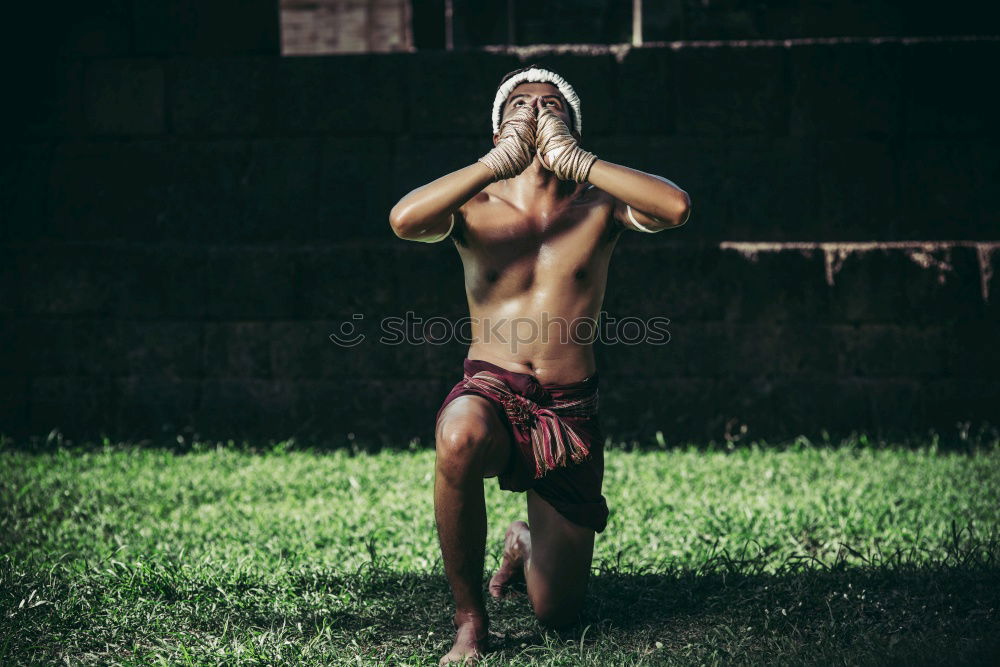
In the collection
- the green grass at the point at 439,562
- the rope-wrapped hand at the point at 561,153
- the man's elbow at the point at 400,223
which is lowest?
the green grass at the point at 439,562

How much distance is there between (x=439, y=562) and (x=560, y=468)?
113cm

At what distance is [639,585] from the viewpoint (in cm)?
397

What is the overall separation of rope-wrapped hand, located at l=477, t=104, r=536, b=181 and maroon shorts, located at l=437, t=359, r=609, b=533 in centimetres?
74

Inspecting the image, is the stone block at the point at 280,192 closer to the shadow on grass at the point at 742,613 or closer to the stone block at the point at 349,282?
the stone block at the point at 349,282

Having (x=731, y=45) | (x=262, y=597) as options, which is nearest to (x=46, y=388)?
(x=262, y=597)

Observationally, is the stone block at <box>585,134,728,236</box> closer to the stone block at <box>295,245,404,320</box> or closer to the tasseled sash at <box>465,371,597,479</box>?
the stone block at <box>295,245,404,320</box>

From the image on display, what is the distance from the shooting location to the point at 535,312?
3.56 meters

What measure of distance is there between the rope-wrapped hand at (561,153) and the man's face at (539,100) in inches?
6.5

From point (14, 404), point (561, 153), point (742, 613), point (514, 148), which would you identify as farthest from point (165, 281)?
point (742, 613)

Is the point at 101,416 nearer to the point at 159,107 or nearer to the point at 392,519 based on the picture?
the point at 159,107

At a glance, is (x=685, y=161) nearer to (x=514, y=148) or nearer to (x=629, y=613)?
(x=514, y=148)

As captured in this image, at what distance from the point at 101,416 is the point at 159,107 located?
92.6 inches

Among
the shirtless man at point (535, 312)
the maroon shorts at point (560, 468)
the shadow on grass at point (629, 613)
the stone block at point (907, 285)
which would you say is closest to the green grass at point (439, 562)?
the shadow on grass at point (629, 613)

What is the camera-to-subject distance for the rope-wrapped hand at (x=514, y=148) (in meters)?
3.34
